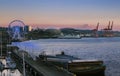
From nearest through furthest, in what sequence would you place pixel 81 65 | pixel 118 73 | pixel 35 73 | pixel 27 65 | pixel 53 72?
pixel 53 72 < pixel 35 73 < pixel 81 65 < pixel 27 65 < pixel 118 73

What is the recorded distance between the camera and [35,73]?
145ft

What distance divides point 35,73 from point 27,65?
30.5 feet

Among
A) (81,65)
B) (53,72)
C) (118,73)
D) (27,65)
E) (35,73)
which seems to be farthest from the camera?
(118,73)

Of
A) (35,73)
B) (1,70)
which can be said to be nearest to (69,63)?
(35,73)

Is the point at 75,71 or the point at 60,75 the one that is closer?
the point at 60,75

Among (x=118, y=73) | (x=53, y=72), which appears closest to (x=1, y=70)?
(x=53, y=72)

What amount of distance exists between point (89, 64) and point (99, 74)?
7.71ft

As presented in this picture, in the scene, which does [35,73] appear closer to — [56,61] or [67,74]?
[67,74]

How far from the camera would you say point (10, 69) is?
45.9 m

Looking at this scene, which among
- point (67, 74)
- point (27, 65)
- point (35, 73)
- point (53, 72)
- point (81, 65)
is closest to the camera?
point (67, 74)

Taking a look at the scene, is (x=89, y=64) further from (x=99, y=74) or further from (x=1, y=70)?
(x=1, y=70)

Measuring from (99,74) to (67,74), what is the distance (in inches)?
466

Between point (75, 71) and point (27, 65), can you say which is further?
point (27, 65)

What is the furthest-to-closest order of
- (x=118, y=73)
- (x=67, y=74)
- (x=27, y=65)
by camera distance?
1. (x=118, y=73)
2. (x=27, y=65)
3. (x=67, y=74)
